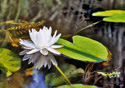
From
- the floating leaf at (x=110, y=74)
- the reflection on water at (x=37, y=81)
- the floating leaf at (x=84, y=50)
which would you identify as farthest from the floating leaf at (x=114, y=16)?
the reflection on water at (x=37, y=81)

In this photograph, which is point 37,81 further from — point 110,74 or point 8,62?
point 110,74

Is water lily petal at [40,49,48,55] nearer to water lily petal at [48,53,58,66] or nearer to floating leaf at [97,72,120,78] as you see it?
water lily petal at [48,53,58,66]

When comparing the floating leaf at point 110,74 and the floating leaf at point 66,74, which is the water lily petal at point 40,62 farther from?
the floating leaf at point 110,74

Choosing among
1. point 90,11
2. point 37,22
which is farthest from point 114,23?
point 37,22

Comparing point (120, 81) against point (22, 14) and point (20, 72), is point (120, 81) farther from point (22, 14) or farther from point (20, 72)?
point (22, 14)

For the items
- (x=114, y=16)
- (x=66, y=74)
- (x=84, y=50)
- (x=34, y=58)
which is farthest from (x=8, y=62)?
(x=114, y=16)

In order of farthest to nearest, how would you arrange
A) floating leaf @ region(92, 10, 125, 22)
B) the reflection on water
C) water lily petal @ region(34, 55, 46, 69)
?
1. floating leaf @ region(92, 10, 125, 22)
2. water lily petal @ region(34, 55, 46, 69)
3. the reflection on water

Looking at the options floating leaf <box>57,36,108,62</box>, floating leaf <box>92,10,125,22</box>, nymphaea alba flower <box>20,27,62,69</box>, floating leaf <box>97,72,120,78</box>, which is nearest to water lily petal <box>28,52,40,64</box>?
nymphaea alba flower <box>20,27,62,69</box>
